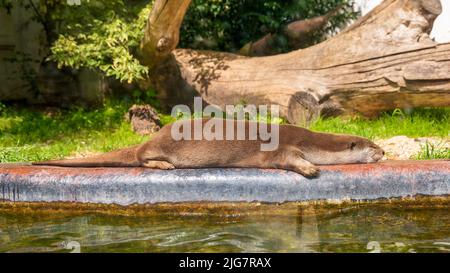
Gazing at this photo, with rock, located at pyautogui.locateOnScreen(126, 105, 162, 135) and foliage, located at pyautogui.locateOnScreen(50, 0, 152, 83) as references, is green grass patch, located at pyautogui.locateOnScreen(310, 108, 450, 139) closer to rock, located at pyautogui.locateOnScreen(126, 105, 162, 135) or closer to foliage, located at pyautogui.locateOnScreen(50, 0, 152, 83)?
rock, located at pyautogui.locateOnScreen(126, 105, 162, 135)

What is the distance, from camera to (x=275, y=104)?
724 centimetres

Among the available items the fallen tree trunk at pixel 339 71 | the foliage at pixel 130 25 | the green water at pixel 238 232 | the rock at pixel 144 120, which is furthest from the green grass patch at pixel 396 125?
the green water at pixel 238 232

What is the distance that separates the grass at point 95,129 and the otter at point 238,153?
116cm

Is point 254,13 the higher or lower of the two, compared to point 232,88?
higher

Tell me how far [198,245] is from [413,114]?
162 inches

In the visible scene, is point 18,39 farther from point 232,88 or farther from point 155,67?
point 232,88

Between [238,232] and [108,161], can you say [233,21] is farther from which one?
[238,232]

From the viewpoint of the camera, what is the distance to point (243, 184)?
405cm

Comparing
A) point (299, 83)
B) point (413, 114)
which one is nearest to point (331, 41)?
point (299, 83)

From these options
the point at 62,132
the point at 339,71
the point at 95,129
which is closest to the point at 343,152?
the point at 339,71

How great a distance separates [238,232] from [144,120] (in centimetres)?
362

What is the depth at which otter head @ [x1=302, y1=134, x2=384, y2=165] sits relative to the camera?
14.8ft

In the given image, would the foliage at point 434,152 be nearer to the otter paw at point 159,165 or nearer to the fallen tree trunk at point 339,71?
the fallen tree trunk at point 339,71

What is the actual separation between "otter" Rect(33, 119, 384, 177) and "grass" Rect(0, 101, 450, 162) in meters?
1.16
